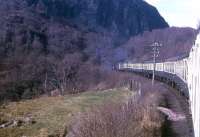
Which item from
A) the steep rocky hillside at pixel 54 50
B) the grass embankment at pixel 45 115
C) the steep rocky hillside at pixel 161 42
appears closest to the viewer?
the grass embankment at pixel 45 115

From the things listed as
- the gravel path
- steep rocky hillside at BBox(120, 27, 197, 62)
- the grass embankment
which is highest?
steep rocky hillside at BBox(120, 27, 197, 62)

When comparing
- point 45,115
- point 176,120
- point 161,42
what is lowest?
point 45,115

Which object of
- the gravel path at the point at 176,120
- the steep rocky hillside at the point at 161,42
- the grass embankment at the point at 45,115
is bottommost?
the grass embankment at the point at 45,115

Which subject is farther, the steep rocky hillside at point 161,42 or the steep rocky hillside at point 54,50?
the steep rocky hillside at point 161,42

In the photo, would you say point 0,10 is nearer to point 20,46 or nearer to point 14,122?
point 20,46

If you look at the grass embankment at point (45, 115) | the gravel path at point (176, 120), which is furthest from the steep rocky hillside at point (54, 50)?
the gravel path at point (176, 120)

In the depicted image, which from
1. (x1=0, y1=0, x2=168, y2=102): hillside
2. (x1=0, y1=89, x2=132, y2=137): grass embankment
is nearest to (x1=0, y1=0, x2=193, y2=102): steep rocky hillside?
(x1=0, y1=0, x2=168, y2=102): hillside

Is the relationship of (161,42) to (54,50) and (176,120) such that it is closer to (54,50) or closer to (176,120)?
(54,50)

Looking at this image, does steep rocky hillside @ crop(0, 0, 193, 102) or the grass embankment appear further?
steep rocky hillside @ crop(0, 0, 193, 102)

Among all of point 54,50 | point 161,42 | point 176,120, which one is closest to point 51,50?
point 54,50

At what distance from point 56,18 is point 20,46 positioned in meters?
59.4

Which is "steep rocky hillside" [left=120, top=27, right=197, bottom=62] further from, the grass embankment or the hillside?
the grass embankment

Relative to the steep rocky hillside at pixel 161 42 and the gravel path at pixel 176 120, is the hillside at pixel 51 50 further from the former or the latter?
the gravel path at pixel 176 120

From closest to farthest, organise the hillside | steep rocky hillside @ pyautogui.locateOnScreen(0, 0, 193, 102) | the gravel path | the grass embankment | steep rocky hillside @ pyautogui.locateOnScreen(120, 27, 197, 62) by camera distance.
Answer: the gravel path
the grass embankment
the hillside
steep rocky hillside @ pyautogui.locateOnScreen(0, 0, 193, 102)
steep rocky hillside @ pyautogui.locateOnScreen(120, 27, 197, 62)
